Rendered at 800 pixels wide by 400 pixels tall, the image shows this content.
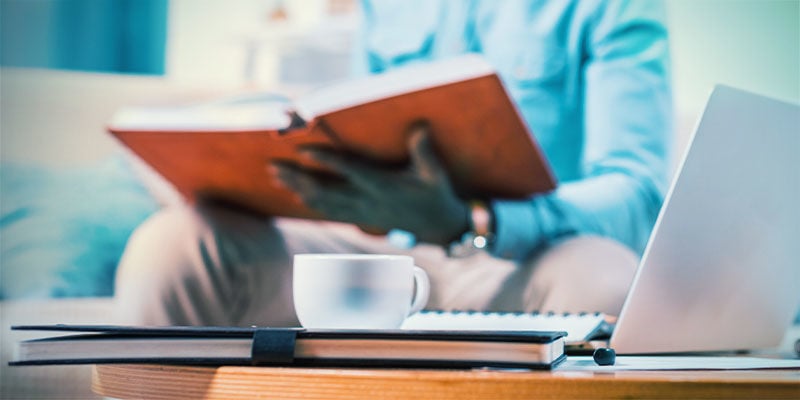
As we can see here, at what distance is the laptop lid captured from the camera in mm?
535

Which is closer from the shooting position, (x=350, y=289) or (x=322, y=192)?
(x=350, y=289)

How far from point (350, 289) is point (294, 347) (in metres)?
0.11

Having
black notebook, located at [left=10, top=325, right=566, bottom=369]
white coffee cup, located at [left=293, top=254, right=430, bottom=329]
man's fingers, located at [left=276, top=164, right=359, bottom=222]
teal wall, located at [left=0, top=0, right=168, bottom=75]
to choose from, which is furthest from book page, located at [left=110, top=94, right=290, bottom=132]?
teal wall, located at [left=0, top=0, right=168, bottom=75]

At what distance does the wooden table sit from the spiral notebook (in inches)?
7.6

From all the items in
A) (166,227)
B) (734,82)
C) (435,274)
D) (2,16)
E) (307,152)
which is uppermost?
(2,16)

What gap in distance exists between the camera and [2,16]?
2164mm

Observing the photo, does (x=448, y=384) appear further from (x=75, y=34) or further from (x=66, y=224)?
(x=75, y=34)

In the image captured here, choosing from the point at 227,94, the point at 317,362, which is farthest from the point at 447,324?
the point at 227,94

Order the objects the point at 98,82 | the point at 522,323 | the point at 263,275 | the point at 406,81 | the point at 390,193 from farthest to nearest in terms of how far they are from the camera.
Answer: the point at 98,82 → the point at 263,275 → the point at 390,193 → the point at 406,81 → the point at 522,323

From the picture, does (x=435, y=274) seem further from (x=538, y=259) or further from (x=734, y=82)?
(x=734, y=82)

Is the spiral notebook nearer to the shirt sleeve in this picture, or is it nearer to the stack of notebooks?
the stack of notebooks

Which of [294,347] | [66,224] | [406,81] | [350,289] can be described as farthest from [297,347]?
[66,224]

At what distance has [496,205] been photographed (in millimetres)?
1315

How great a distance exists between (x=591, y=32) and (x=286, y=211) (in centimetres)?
76
